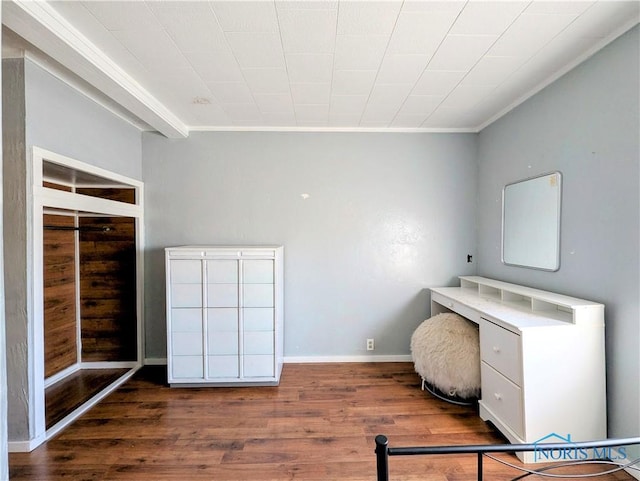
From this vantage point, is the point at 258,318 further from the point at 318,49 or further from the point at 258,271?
the point at 318,49

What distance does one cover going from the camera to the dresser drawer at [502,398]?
1855mm

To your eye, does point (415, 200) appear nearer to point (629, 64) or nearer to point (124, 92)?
point (629, 64)

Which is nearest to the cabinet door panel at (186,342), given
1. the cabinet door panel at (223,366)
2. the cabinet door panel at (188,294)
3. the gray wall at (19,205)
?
the cabinet door panel at (223,366)

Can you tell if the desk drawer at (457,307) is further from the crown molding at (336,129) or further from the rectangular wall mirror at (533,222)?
the crown molding at (336,129)

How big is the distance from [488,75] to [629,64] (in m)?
0.74

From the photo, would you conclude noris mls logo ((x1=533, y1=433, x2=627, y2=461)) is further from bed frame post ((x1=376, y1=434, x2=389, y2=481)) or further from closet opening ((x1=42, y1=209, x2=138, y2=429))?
closet opening ((x1=42, y1=209, x2=138, y2=429))

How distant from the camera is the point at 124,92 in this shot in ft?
7.18

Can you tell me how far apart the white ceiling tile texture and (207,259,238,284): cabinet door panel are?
1392 millimetres

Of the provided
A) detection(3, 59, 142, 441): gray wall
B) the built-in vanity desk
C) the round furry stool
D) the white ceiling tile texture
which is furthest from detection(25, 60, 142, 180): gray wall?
the built-in vanity desk

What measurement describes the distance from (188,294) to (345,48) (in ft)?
7.51

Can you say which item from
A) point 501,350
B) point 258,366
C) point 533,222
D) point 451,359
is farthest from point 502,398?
point 258,366

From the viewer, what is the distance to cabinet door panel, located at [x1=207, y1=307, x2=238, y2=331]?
8.75 ft

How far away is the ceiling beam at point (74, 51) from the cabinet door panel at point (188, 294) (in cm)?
151

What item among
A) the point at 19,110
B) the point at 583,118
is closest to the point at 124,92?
the point at 19,110
